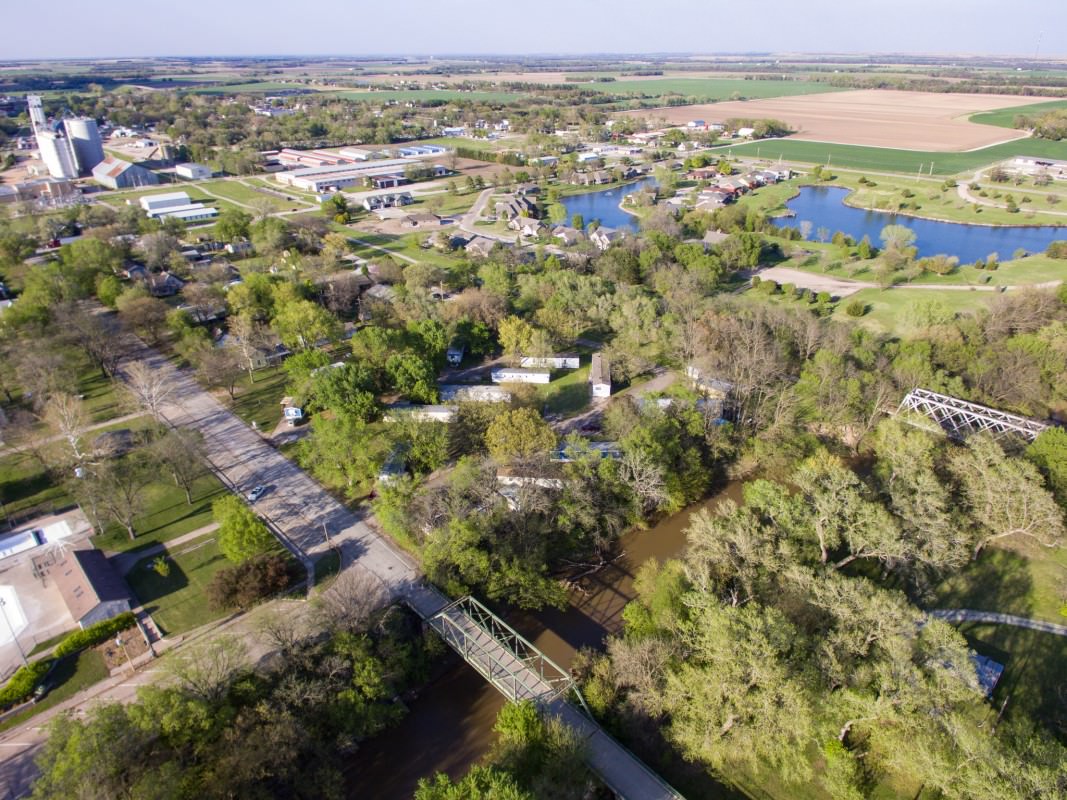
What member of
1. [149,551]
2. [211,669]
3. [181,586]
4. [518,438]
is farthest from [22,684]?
[518,438]

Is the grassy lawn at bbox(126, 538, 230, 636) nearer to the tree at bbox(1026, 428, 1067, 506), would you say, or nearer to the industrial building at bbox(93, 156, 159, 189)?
the tree at bbox(1026, 428, 1067, 506)

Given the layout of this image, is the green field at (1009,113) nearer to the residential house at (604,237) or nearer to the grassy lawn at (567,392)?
the residential house at (604,237)

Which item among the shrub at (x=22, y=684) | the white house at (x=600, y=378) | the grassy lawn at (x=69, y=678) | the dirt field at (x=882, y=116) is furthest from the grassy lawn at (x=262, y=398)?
the dirt field at (x=882, y=116)

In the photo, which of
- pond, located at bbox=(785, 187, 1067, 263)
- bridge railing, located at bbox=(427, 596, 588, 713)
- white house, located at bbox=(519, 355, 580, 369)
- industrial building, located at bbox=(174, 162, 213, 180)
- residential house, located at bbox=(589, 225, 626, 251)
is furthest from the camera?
industrial building, located at bbox=(174, 162, 213, 180)

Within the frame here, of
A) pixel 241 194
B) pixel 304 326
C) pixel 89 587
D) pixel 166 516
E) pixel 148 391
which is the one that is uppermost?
pixel 241 194

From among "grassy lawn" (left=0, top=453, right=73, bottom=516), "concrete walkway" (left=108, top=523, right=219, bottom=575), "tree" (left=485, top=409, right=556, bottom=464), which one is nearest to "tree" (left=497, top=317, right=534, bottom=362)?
"tree" (left=485, top=409, right=556, bottom=464)

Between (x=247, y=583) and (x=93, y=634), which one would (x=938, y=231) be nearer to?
(x=247, y=583)

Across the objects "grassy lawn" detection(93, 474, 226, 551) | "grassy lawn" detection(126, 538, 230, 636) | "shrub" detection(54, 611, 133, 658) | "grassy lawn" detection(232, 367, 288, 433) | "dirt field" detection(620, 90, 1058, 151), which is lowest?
"grassy lawn" detection(126, 538, 230, 636)
